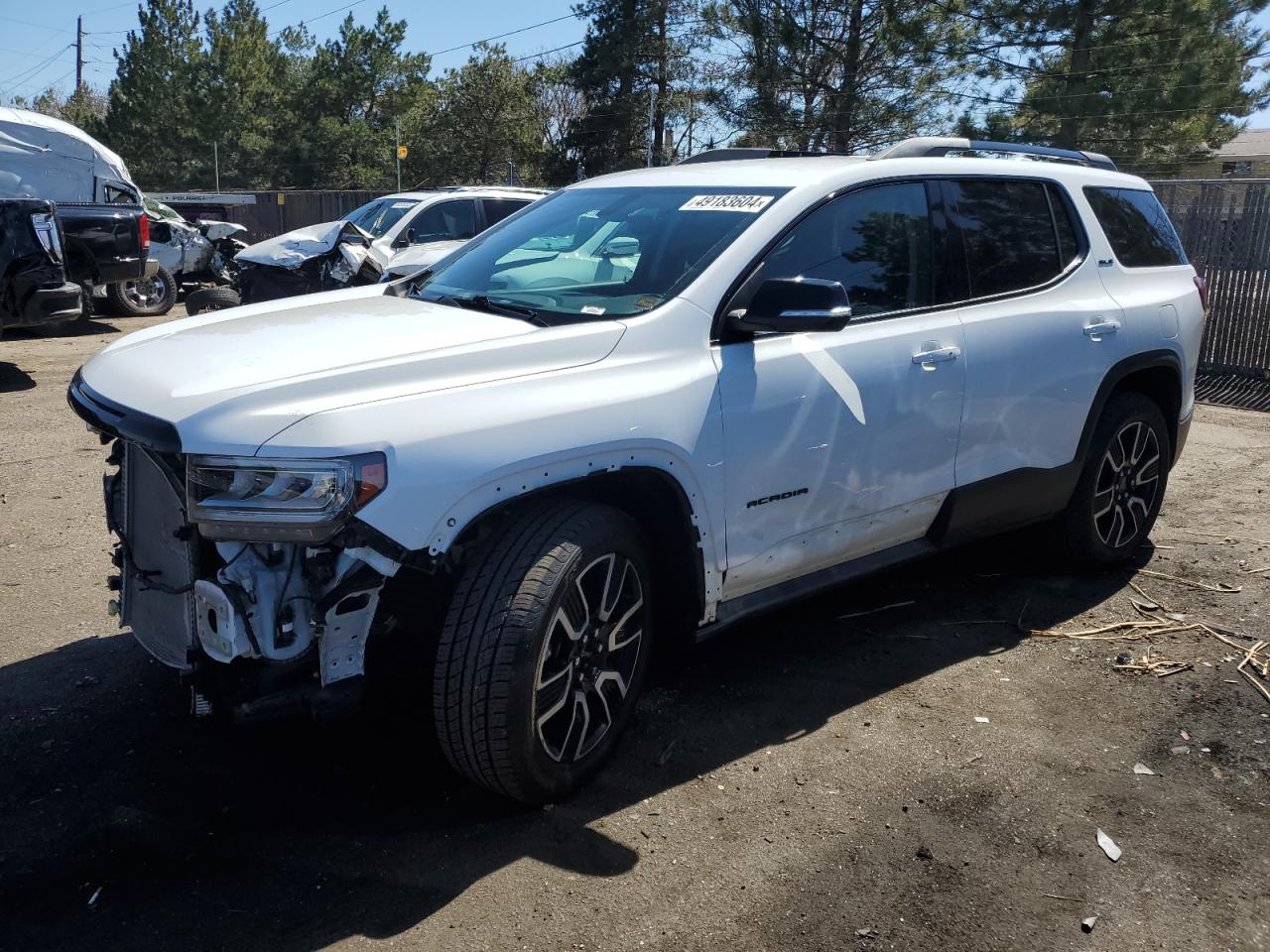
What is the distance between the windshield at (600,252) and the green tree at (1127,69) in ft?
63.9

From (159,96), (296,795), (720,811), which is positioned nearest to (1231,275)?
(720,811)

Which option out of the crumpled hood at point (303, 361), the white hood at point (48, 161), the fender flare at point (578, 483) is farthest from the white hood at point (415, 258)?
the fender flare at point (578, 483)

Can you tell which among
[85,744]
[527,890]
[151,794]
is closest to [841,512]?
[527,890]

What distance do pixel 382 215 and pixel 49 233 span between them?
14.3ft

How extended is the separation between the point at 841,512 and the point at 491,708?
1541 mm

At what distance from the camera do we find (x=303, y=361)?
305 centimetres

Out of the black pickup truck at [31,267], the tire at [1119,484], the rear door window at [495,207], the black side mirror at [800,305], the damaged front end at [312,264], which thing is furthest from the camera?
the rear door window at [495,207]

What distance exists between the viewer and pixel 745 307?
138 inches

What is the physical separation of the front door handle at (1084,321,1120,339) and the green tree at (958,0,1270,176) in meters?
18.3

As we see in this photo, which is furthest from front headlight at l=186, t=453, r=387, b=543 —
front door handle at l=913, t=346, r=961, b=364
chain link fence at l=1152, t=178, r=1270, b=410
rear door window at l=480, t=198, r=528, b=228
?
rear door window at l=480, t=198, r=528, b=228

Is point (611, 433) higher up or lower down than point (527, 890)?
higher up

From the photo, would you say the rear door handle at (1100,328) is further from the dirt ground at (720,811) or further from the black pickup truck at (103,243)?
the black pickup truck at (103,243)

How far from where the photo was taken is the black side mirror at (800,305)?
3.36 m

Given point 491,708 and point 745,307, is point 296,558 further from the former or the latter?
point 745,307
